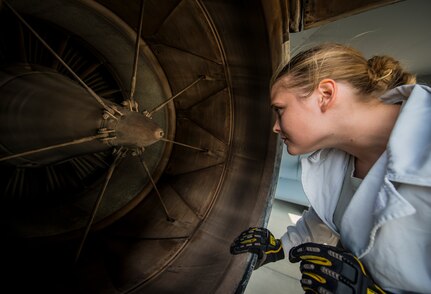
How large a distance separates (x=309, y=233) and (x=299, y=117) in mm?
583

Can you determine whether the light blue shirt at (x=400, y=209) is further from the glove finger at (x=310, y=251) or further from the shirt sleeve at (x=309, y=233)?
the shirt sleeve at (x=309, y=233)

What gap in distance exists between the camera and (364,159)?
881 mm

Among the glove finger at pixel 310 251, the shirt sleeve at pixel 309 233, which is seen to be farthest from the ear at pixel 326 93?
the shirt sleeve at pixel 309 233

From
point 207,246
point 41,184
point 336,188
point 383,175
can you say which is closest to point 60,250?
point 41,184

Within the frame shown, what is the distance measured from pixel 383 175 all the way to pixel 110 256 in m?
1.30

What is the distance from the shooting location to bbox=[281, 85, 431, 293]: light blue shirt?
0.61 meters

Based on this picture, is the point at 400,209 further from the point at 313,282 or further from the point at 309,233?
the point at 309,233

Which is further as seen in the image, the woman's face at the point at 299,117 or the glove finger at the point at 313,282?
the woman's face at the point at 299,117

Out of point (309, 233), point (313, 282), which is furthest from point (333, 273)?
point (309, 233)

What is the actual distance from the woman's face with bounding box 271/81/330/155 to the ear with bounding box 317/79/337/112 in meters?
0.01

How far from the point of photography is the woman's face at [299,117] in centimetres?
79

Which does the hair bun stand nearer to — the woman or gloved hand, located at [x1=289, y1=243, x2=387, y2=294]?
the woman

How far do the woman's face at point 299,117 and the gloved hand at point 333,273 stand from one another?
1.12ft

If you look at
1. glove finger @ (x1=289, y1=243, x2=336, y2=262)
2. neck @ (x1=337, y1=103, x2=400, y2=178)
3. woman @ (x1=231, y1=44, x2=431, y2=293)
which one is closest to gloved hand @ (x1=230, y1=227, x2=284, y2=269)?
woman @ (x1=231, y1=44, x2=431, y2=293)
